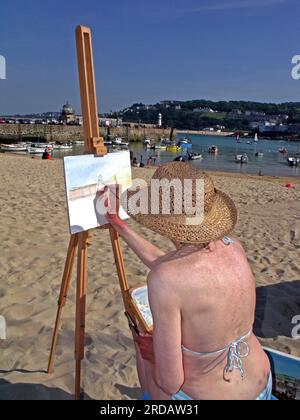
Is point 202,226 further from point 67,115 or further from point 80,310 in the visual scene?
point 67,115

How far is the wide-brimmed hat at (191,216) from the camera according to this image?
1.68 meters

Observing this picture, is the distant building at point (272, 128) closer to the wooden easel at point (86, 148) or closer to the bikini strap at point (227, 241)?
the wooden easel at point (86, 148)

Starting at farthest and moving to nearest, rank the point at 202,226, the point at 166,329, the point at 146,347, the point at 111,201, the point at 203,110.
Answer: the point at 203,110
the point at 111,201
the point at 146,347
the point at 202,226
the point at 166,329

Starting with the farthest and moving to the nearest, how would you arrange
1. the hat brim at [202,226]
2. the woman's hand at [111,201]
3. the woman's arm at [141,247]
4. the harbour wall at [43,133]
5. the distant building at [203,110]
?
the distant building at [203,110]
the harbour wall at [43,133]
the woman's hand at [111,201]
the woman's arm at [141,247]
the hat brim at [202,226]

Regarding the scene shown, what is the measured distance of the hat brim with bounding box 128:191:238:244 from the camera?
1.67m

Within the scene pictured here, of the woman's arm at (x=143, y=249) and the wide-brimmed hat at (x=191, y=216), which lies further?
the woman's arm at (x=143, y=249)

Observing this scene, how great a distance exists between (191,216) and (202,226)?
65 mm

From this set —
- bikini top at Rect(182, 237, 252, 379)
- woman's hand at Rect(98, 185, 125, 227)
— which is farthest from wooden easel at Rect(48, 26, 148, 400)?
bikini top at Rect(182, 237, 252, 379)

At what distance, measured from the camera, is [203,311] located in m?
1.58

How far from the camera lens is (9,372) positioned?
2.91 meters

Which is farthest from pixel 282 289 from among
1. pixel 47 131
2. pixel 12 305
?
pixel 47 131

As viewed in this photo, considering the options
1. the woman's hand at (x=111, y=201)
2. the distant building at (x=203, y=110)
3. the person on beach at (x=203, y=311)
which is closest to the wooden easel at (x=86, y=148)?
the woman's hand at (x=111, y=201)

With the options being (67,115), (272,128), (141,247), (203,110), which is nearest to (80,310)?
Result: (141,247)

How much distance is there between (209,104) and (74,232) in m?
179
